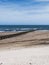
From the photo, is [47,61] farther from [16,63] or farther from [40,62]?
[16,63]

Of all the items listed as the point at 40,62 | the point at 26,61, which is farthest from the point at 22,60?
the point at 40,62

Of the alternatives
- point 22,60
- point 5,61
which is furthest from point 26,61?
point 5,61

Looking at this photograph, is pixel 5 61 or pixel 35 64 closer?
pixel 35 64

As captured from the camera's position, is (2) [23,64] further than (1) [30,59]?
No

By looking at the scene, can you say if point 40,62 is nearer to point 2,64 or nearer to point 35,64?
point 35,64

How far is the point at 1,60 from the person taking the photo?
9.69 meters

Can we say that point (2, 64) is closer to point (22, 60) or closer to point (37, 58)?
point (22, 60)

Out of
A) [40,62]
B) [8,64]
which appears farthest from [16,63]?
[40,62]

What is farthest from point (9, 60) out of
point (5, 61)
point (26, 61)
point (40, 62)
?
point (40, 62)

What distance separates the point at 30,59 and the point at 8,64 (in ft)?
3.96

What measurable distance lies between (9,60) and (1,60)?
1.16 ft

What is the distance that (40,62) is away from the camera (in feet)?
29.9

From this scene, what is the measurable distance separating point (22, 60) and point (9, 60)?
59cm

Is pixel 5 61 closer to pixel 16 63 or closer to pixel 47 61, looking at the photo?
pixel 16 63
